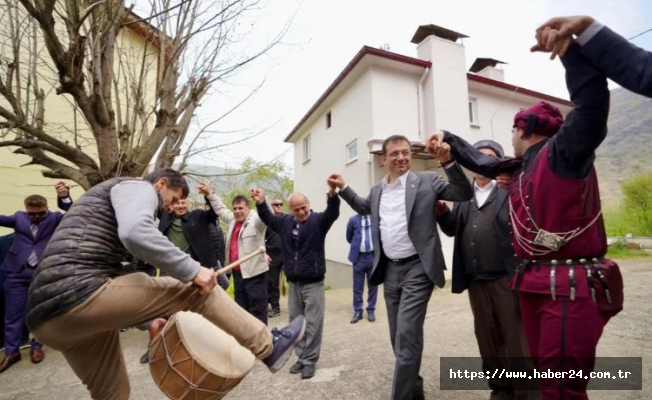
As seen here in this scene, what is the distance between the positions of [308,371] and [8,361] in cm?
403

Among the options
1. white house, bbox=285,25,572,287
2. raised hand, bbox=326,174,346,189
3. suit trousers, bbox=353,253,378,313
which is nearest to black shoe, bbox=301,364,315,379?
raised hand, bbox=326,174,346,189

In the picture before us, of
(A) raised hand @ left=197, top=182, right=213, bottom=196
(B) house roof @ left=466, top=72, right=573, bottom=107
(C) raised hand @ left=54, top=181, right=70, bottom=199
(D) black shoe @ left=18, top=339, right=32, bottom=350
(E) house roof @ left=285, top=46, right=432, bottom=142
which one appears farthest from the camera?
(B) house roof @ left=466, top=72, right=573, bottom=107

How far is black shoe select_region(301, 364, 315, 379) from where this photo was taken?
3328mm

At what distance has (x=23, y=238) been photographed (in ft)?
14.9

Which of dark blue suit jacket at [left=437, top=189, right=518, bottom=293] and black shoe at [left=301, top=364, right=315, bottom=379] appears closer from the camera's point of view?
dark blue suit jacket at [left=437, top=189, right=518, bottom=293]

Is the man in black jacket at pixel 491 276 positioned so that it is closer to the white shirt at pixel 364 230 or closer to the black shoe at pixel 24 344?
the white shirt at pixel 364 230

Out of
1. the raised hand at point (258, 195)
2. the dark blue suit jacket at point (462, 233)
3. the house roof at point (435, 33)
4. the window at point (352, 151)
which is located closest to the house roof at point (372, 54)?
the house roof at point (435, 33)

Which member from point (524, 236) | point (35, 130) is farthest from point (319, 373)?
point (35, 130)

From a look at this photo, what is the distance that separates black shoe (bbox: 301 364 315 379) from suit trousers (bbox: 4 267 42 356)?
151 inches

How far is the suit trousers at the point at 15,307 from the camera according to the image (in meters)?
4.29

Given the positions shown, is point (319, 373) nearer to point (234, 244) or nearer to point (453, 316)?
point (234, 244)

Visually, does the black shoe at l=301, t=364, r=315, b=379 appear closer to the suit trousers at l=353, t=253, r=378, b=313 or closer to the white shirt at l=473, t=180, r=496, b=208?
the white shirt at l=473, t=180, r=496, b=208

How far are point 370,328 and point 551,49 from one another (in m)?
4.59

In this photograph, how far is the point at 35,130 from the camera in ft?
13.5
